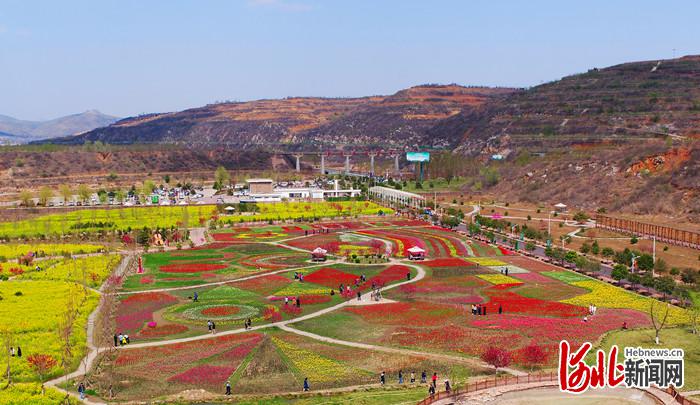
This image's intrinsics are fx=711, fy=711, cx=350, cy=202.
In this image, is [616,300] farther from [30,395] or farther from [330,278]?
[30,395]

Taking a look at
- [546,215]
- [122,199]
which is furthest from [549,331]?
[122,199]

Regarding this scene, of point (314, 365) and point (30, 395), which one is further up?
point (30, 395)

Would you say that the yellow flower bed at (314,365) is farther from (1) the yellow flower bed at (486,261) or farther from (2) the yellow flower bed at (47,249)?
(2) the yellow flower bed at (47,249)

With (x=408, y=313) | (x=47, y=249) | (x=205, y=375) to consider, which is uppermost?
(x=47, y=249)

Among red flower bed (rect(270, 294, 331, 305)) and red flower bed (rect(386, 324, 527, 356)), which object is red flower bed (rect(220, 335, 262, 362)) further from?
red flower bed (rect(270, 294, 331, 305))

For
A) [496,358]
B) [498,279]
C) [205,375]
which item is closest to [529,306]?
[498,279]

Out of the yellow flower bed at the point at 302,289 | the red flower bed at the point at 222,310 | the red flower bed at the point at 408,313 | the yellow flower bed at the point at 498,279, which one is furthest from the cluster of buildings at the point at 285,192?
the red flower bed at the point at 408,313

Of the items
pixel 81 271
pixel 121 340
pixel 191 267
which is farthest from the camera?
pixel 191 267
